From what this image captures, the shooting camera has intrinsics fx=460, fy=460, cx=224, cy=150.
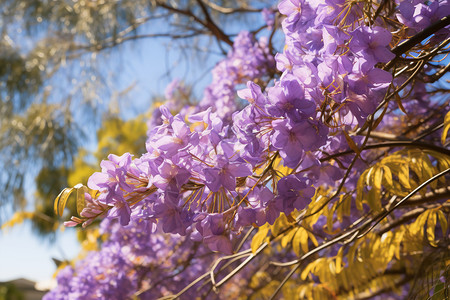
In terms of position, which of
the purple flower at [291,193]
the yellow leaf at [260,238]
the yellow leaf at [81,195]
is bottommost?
the yellow leaf at [260,238]

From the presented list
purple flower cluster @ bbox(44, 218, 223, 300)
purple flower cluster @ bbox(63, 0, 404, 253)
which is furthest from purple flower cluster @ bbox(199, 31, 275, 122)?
purple flower cluster @ bbox(63, 0, 404, 253)

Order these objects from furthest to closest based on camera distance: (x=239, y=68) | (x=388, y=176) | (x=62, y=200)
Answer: (x=239, y=68) → (x=388, y=176) → (x=62, y=200)

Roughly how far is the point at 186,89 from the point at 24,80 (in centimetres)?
126

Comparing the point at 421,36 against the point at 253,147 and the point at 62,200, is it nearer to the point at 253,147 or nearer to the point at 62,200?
the point at 253,147

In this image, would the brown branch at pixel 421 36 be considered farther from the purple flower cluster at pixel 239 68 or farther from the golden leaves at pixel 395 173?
the purple flower cluster at pixel 239 68

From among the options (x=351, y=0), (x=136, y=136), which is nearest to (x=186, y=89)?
(x=351, y=0)

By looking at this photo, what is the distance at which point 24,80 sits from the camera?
301 centimetres

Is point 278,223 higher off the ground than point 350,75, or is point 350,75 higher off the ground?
point 350,75

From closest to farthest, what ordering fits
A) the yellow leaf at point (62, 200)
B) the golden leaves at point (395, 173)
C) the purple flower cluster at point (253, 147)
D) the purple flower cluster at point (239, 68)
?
the purple flower cluster at point (253, 147) < the yellow leaf at point (62, 200) < the golden leaves at point (395, 173) < the purple flower cluster at point (239, 68)

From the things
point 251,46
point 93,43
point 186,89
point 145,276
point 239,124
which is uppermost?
point 93,43

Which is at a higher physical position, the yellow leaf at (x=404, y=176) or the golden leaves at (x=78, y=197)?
the golden leaves at (x=78, y=197)

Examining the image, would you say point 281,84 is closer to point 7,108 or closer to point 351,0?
point 351,0

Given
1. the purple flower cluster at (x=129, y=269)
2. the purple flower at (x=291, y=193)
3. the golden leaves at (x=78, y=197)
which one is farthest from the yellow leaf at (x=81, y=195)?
the purple flower cluster at (x=129, y=269)

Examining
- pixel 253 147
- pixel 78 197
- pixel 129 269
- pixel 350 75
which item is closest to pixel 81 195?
pixel 78 197
